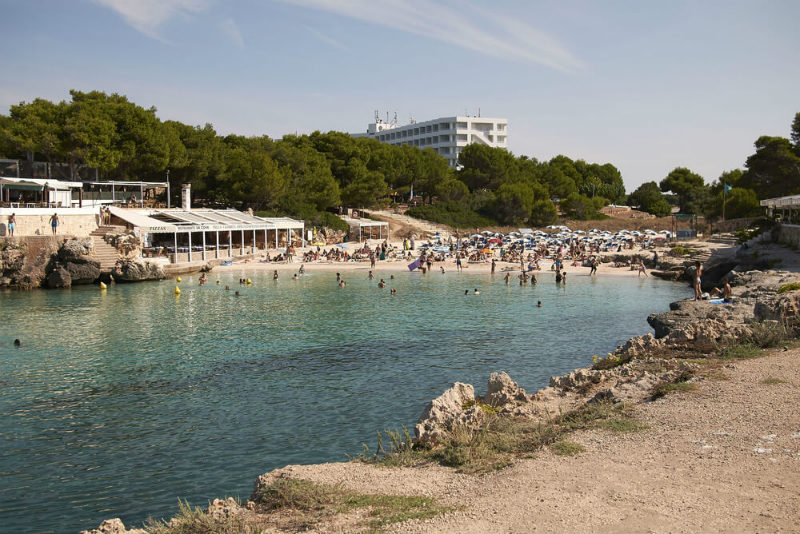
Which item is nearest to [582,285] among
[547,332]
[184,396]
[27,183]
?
[547,332]

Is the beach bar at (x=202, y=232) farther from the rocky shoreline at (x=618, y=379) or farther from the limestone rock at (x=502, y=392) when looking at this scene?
the limestone rock at (x=502, y=392)

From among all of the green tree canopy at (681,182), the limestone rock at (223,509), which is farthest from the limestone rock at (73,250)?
the green tree canopy at (681,182)

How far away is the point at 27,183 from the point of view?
3797cm

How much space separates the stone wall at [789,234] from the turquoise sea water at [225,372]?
796 centimetres

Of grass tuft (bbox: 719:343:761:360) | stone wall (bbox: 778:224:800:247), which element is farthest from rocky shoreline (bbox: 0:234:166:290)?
stone wall (bbox: 778:224:800:247)

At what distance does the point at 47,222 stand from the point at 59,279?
175 inches

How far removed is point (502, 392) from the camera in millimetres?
11867

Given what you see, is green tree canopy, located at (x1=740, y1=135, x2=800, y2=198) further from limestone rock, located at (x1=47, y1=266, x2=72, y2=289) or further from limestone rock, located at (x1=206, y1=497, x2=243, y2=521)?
limestone rock, located at (x1=206, y1=497, x2=243, y2=521)

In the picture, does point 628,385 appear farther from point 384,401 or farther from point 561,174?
point 561,174

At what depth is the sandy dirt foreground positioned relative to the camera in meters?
6.52

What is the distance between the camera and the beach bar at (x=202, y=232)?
40.2 metres

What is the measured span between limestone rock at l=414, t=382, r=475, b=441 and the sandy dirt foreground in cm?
116

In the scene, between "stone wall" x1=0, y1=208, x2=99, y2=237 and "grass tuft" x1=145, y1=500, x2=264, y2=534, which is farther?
"stone wall" x1=0, y1=208, x2=99, y2=237

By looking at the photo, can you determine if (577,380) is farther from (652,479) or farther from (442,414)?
(652,479)
